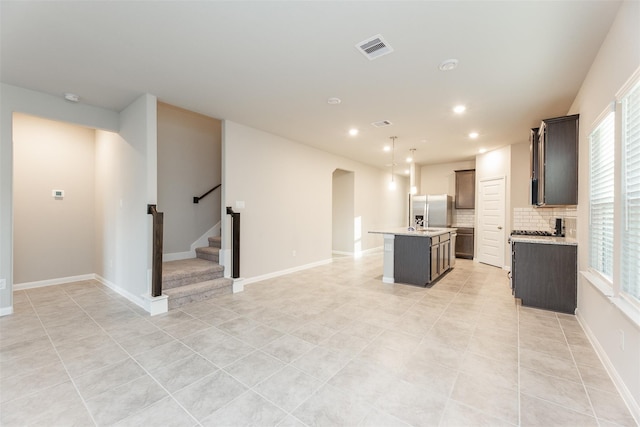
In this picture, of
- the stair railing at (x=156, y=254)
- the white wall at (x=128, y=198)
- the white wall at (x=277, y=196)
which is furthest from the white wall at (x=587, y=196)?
the white wall at (x=128, y=198)

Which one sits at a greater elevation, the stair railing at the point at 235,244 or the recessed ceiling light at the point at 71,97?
the recessed ceiling light at the point at 71,97

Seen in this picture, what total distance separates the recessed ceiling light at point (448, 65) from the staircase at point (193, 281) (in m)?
4.02

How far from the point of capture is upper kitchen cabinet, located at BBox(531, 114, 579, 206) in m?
3.33

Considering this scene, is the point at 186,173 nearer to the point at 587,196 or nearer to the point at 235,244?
the point at 235,244

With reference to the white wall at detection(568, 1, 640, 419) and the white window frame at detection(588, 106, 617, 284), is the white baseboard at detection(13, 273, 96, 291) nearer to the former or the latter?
the white wall at detection(568, 1, 640, 419)

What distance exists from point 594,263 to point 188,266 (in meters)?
5.28

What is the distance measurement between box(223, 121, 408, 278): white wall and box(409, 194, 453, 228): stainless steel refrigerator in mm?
2401

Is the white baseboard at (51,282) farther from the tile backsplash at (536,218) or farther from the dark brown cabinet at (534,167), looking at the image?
the tile backsplash at (536,218)

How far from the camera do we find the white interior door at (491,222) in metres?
6.43

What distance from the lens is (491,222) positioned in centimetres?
671

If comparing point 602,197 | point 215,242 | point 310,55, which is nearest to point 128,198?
point 215,242

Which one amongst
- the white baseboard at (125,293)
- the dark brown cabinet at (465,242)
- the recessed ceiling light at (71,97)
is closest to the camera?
the recessed ceiling light at (71,97)

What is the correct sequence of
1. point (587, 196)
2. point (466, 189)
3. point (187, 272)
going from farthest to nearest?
point (466, 189) < point (187, 272) < point (587, 196)

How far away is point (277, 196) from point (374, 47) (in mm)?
3450
